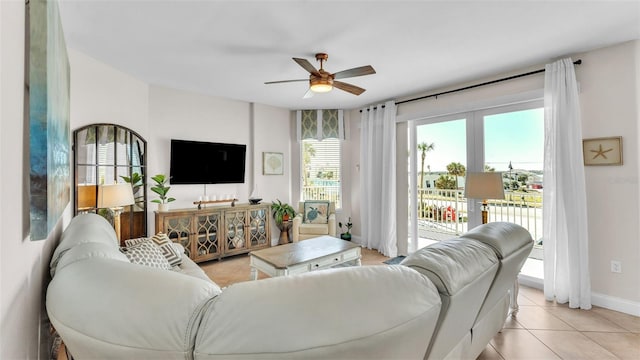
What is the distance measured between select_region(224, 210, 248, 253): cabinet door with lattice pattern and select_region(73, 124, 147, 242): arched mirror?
3.45 ft

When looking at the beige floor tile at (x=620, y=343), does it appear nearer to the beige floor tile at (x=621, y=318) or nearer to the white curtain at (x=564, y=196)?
the beige floor tile at (x=621, y=318)

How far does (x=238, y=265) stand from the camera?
3930 mm

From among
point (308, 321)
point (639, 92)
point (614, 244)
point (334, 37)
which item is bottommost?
point (614, 244)

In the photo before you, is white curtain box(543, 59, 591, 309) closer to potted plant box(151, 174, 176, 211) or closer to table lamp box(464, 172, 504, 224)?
table lamp box(464, 172, 504, 224)

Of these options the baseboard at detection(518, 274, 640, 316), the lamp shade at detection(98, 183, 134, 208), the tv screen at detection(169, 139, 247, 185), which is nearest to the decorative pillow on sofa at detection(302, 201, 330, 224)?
the tv screen at detection(169, 139, 247, 185)

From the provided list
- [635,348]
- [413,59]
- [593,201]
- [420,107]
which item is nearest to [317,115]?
[420,107]

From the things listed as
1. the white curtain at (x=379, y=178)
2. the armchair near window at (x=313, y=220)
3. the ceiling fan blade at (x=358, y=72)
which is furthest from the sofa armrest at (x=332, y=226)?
the ceiling fan blade at (x=358, y=72)

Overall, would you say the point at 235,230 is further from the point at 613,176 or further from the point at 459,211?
the point at 613,176

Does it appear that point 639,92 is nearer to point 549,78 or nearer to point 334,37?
point 549,78

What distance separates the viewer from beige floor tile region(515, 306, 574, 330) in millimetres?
2377

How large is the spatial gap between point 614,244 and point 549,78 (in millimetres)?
1726

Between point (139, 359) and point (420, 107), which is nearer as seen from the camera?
point (139, 359)

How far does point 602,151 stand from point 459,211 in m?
1.60

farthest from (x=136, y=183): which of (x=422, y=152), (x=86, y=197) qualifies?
(x=422, y=152)
